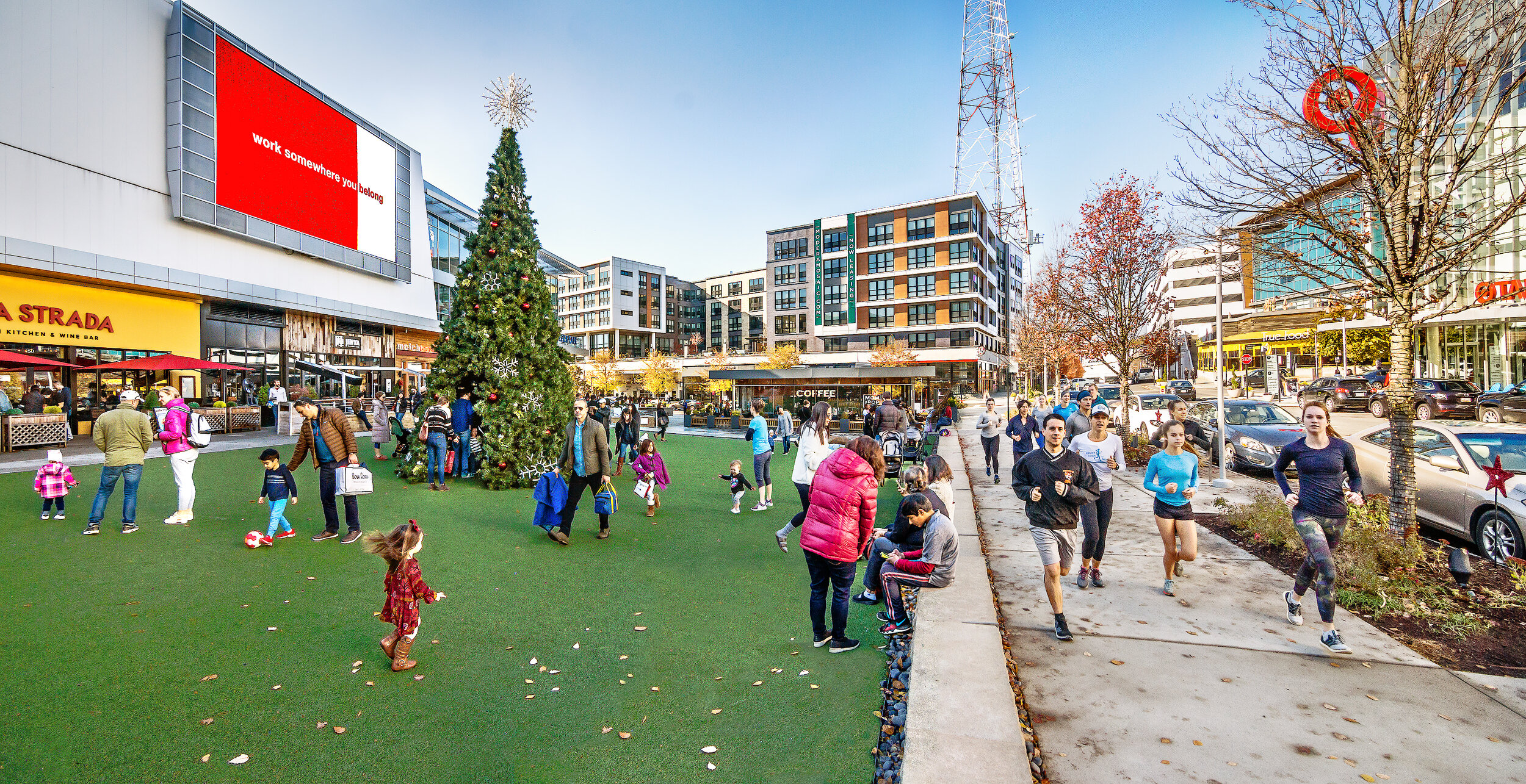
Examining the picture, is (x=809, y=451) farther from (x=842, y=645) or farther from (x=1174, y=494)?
(x=1174, y=494)

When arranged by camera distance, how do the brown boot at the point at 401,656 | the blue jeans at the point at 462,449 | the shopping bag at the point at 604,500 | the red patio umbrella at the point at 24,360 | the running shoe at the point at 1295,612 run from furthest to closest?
the red patio umbrella at the point at 24,360
the blue jeans at the point at 462,449
the shopping bag at the point at 604,500
the running shoe at the point at 1295,612
the brown boot at the point at 401,656

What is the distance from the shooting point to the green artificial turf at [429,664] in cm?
317

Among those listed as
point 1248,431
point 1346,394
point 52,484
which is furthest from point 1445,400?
point 52,484

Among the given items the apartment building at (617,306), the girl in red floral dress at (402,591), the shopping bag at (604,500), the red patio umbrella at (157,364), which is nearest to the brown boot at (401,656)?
the girl in red floral dress at (402,591)

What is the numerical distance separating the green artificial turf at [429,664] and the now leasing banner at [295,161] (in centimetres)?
2031

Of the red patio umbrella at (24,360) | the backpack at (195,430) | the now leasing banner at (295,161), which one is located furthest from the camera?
the now leasing banner at (295,161)

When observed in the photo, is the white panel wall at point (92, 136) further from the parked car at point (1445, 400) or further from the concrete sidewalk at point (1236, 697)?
the parked car at point (1445, 400)

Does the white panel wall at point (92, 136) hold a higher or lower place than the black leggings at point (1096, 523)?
higher

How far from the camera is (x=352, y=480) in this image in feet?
23.0

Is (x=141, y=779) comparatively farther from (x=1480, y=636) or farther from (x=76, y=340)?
(x=76, y=340)

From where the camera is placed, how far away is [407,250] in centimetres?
3084

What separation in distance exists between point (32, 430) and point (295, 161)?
1388 cm

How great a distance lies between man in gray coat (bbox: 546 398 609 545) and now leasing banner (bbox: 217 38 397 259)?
76.0ft

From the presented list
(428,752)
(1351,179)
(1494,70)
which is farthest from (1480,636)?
(428,752)
